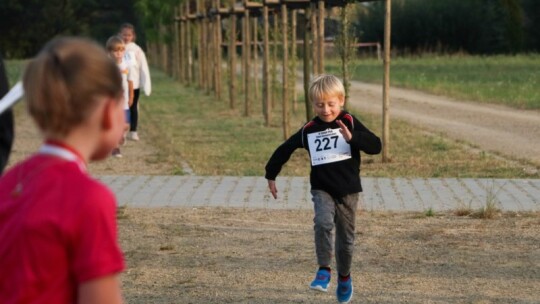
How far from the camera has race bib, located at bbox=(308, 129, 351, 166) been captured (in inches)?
290

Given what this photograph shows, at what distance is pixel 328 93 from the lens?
23.7 feet

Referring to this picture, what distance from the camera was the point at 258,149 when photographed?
17.6 m

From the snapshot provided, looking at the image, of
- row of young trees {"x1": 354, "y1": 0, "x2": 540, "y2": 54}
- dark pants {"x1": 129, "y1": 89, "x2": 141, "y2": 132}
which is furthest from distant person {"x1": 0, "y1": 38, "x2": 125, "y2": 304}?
row of young trees {"x1": 354, "y1": 0, "x2": 540, "y2": 54}

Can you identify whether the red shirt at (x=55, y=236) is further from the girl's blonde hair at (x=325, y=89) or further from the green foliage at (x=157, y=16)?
the green foliage at (x=157, y=16)

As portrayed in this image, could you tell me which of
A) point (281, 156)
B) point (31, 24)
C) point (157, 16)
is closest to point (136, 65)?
point (281, 156)

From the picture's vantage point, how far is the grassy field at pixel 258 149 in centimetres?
1472

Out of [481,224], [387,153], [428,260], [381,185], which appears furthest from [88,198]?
[387,153]

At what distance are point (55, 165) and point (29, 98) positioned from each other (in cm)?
16

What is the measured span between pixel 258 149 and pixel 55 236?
15.0 meters

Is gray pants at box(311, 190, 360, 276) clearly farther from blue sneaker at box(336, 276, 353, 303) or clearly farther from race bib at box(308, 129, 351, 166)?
race bib at box(308, 129, 351, 166)

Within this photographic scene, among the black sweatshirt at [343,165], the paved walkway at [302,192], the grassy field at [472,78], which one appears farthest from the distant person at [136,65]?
the black sweatshirt at [343,165]

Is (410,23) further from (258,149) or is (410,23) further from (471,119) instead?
(258,149)

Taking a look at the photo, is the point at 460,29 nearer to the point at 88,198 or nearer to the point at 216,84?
the point at 216,84

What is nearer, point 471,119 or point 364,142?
point 364,142
